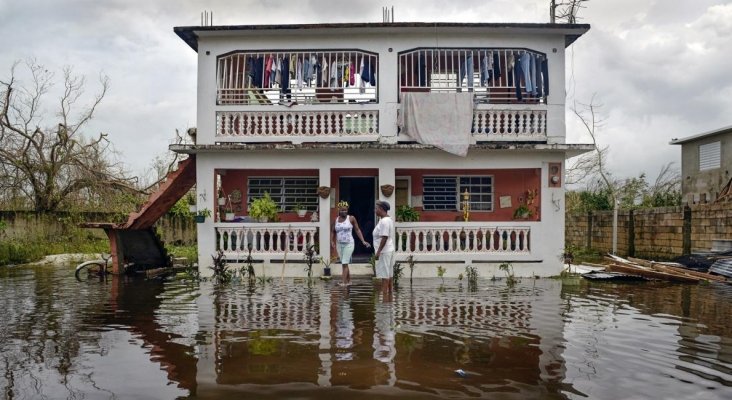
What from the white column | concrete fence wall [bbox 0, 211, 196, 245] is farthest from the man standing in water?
concrete fence wall [bbox 0, 211, 196, 245]

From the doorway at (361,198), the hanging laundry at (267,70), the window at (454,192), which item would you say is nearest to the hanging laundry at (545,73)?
the window at (454,192)

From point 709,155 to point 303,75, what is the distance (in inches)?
639

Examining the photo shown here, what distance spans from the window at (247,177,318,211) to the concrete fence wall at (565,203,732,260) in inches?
391

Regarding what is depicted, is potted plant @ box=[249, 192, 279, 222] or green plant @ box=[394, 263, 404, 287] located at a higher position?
potted plant @ box=[249, 192, 279, 222]

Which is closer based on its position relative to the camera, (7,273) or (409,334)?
(409,334)

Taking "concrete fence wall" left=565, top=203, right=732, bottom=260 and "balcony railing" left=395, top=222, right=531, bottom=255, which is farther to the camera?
"concrete fence wall" left=565, top=203, right=732, bottom=260

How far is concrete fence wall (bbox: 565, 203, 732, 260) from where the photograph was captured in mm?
14141

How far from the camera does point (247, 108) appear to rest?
13.1 metres

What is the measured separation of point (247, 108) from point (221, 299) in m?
5.15

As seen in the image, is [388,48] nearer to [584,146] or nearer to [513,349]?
[584,146]

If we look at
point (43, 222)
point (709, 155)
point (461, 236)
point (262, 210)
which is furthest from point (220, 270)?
point (709, 155)

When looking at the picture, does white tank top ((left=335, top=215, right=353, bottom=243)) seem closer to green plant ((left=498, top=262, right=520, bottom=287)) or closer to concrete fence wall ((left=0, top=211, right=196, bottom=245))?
green plant ((left=498, top=262, right=520, bottom=287))

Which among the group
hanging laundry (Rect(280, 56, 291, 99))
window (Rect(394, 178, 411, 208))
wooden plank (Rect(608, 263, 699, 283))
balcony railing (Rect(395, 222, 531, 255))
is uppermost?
hanging laundry (Rect(280, 56, 291, 99))

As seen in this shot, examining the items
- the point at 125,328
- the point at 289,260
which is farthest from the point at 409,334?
the point at 289,260
